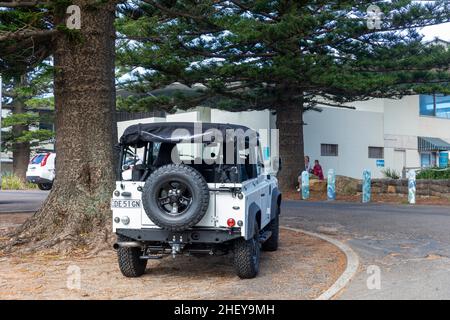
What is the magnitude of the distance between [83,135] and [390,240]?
5947 mm

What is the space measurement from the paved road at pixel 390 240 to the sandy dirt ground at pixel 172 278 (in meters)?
0.57

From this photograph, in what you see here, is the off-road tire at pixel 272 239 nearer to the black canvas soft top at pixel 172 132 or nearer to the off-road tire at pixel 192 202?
the black canvas soft top at pixel 172 132

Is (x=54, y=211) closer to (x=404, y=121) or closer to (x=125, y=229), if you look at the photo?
(x=125, y=229)

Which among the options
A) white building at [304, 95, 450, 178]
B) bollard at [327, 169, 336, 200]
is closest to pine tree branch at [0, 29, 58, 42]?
bollard at [327, 169, 336, 200]

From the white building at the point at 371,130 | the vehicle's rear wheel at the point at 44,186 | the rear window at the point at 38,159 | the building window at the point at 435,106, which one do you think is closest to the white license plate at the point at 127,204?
the white building at the point at 371,130

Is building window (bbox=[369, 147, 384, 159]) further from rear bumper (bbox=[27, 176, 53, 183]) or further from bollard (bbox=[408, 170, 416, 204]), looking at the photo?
rear bumper (bbox=[27, 176, 53, 183])

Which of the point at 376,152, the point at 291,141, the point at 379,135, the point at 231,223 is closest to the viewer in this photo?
the point at 231,223

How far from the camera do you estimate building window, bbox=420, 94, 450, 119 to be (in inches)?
1413

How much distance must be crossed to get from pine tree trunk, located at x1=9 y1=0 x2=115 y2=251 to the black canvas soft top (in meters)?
2.42

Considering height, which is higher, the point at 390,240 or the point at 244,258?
the point at 244,258

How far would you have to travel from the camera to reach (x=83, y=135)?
10.1m

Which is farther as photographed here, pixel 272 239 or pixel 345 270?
pixel 272 239

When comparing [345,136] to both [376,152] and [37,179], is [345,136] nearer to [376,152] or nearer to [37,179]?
[376,152]

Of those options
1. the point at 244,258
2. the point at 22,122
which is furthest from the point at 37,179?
the point at 244,258
